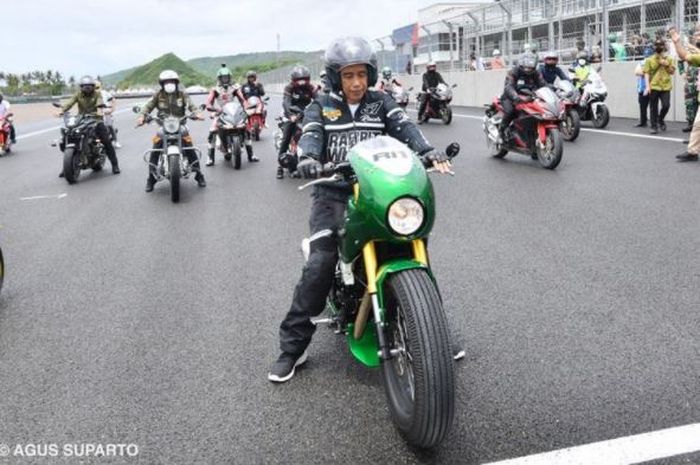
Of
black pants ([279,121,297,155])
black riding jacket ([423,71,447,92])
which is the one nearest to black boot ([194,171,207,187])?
black pants ([279,121,297,155])

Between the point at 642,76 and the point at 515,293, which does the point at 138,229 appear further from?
the point at 642,76

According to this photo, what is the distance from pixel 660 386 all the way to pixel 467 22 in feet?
89.9

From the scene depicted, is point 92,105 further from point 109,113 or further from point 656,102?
point 656,102

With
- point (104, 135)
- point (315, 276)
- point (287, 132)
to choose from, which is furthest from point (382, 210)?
point (104, 135)

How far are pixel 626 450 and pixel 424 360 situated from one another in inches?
38.8

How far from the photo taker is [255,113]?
18.9 m

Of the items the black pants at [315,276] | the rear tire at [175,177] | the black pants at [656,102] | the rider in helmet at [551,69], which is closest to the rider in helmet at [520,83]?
the rider in helmet at [551,69]

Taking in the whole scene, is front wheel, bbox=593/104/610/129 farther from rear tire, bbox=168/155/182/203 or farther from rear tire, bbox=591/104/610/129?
rear tire, bbox=168/155/182/203

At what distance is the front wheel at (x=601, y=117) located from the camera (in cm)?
1658

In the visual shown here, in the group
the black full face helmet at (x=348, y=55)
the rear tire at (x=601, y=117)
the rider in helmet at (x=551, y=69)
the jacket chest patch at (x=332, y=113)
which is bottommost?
the rear tire at (x=601, y=117)

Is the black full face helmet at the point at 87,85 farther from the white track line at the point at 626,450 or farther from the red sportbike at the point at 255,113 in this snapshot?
the white track line at the point at 626,450

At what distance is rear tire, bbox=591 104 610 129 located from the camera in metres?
Result: 16.6

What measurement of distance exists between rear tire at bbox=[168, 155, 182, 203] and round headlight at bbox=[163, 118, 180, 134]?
68 centimetres

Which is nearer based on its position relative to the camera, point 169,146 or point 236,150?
point 169,146
